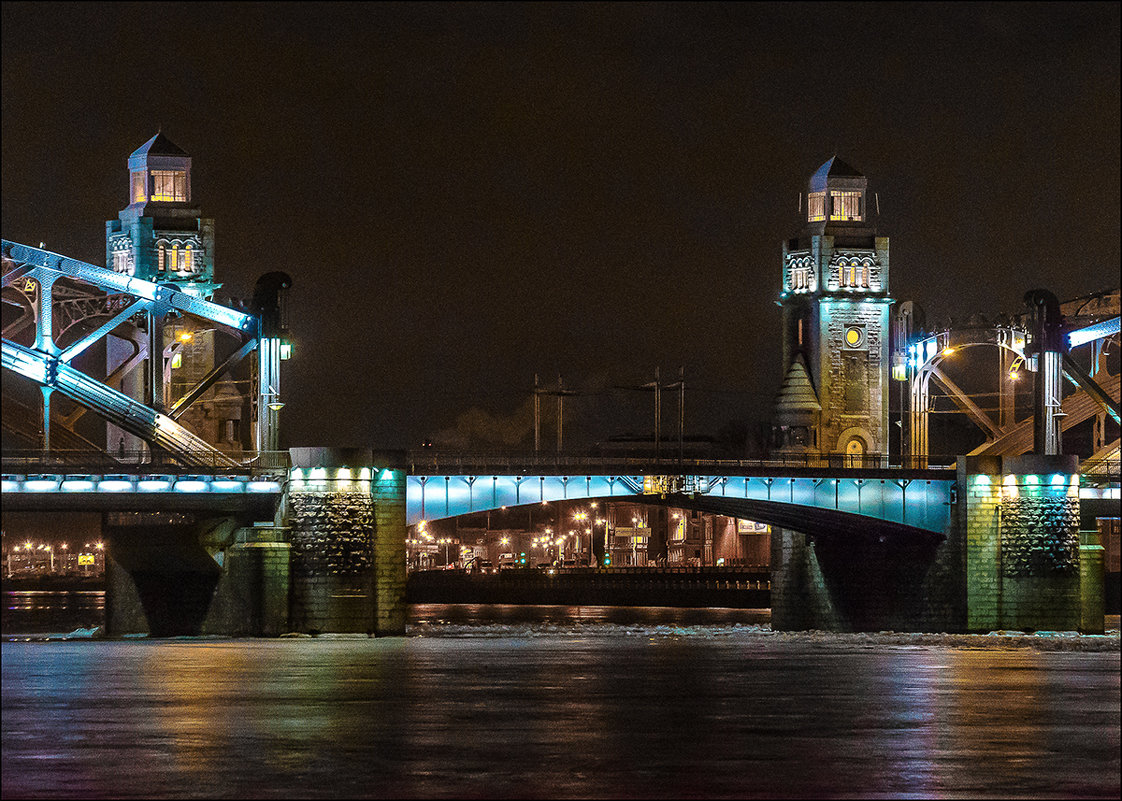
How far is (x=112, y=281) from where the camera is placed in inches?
4545

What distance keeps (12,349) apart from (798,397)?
52.8 m

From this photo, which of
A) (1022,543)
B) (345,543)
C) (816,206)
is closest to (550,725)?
(345,543)

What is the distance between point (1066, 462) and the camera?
11681 centimetres

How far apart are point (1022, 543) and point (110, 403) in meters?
48.4

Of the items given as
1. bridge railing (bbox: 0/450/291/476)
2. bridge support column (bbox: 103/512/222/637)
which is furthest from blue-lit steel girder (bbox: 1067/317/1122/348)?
bridge support column (bbox: 103/512/222/637)

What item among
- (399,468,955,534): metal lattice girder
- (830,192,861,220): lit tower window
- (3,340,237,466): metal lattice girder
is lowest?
(399,468,955,534): metal lattice girder

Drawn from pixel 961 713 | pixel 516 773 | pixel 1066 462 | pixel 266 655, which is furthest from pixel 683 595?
pixel 516 773

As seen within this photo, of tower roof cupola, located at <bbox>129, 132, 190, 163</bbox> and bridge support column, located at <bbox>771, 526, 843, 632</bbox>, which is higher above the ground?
tower roof cupola, located at <bbox>129, 132, 190, 163</bbox>

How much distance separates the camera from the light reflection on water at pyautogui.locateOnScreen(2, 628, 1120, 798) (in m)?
45.9

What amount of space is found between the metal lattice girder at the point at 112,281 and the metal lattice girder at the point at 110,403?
14.7 feet

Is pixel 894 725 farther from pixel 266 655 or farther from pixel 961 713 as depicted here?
pixel 266 655

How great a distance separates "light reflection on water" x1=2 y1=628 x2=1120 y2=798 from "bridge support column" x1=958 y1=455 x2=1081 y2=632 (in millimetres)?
25217

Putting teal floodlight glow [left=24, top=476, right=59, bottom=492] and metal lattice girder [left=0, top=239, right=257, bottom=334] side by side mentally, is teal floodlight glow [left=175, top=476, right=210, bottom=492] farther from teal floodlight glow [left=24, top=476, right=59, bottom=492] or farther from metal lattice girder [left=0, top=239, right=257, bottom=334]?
metal lattice girder [left=0, top=239, right=257, bottom=334]

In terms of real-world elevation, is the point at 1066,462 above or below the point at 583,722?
above
